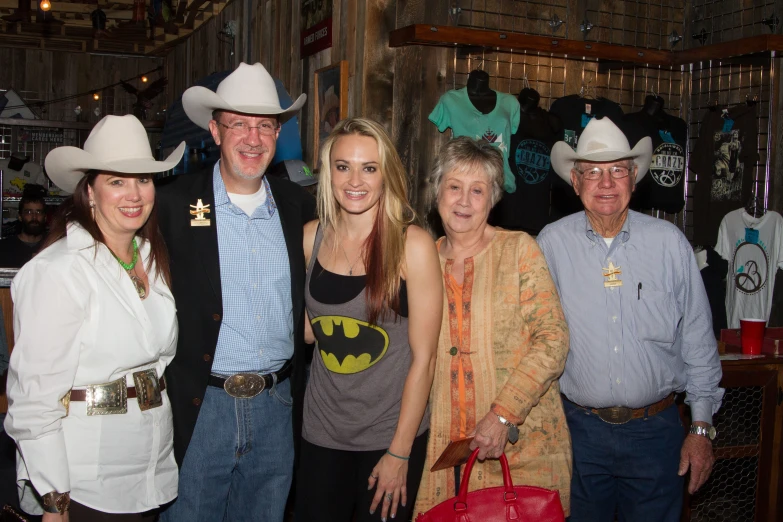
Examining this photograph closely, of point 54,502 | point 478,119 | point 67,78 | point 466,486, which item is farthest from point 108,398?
point 67,78

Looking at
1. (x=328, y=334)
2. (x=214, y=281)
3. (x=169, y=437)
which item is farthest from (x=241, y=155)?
(x=169, y=437)

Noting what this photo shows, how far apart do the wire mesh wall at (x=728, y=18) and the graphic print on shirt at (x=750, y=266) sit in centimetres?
166

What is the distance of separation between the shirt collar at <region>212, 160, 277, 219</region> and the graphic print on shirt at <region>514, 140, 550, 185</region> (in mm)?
2720

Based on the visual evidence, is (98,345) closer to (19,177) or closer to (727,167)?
(727,167)

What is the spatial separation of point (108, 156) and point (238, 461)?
1089 millimetres

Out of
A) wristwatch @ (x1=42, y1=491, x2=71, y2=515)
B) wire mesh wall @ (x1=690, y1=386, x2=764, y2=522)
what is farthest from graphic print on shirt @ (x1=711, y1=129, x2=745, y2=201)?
wristwatch @ (x1=42, y1=491, x2=71, y2=515)

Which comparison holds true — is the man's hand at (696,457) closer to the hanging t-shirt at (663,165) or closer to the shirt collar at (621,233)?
the shirt collar at (621,233)

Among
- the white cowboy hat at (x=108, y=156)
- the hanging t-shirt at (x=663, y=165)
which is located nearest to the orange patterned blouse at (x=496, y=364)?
the white cowboy hat at (x=108, y=156)

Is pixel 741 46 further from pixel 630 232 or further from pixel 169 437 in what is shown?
pixel 169 437

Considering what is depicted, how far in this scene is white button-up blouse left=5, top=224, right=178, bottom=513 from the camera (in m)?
2.04

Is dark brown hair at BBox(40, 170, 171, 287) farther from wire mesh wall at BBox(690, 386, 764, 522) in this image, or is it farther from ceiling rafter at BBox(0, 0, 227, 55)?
ceiling rafter at BBox(0, 0, 227, 55)

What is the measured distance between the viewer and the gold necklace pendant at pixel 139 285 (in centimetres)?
231

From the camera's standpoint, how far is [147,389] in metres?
2.27

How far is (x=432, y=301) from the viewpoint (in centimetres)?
239
